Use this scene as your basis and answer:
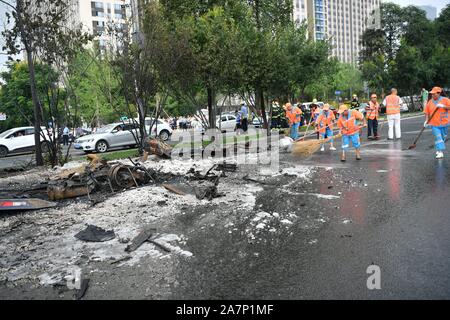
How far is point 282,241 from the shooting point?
5.50m

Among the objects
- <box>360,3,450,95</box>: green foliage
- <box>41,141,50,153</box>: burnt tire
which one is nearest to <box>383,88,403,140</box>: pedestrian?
<box>41,141,50,153</box>: burnt tire

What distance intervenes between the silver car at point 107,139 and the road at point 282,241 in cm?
1531

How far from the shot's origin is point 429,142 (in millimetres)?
15938

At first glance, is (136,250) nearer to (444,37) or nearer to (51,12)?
(51,12)

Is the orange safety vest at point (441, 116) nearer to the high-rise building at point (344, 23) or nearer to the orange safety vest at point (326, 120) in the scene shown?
the orange safety vest at point (326, 120)

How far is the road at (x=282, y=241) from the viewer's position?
414 centimetres

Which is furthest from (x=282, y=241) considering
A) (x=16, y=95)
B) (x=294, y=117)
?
(x=16, y=95)

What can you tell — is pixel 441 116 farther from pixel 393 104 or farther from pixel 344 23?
pixel 344 23

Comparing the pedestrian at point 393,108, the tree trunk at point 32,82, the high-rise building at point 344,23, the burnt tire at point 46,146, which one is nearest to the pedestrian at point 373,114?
the pedestrian at point 393,108

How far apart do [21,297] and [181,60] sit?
13525mm

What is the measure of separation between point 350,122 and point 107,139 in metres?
15.3

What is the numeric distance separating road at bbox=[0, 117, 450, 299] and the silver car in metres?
15.3

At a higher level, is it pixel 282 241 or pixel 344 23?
pixel 344 23
